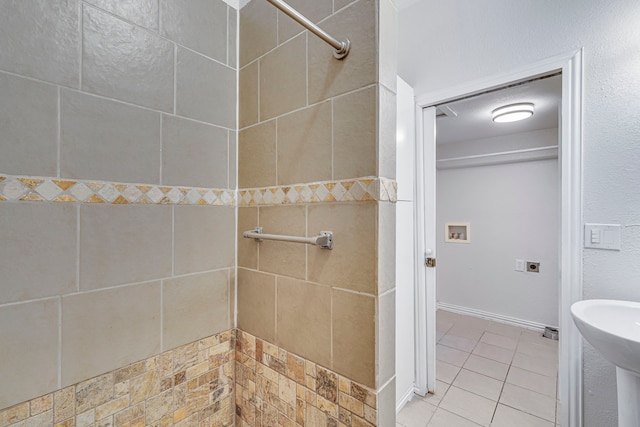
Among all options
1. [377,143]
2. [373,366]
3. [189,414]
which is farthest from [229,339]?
[377,143]

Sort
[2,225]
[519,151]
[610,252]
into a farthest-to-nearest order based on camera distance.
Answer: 1. [519,151]
2. [610,252]
3. [2,225]

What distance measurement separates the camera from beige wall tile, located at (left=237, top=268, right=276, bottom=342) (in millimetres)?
943

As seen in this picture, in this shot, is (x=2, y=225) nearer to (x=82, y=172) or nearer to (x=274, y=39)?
(x=82, y=172)

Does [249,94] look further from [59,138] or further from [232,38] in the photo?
[59,138]

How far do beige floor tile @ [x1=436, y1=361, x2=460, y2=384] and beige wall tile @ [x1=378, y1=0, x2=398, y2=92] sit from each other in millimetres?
2168

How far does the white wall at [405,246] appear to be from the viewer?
1.61m

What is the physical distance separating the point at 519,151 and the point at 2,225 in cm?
370

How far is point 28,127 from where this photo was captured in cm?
65

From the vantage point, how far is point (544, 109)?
2312mm

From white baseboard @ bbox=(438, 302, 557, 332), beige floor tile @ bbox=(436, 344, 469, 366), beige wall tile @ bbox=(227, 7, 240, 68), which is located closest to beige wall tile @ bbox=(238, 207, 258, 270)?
beige wall tile @ bbox=(227, 7, 240, 68)

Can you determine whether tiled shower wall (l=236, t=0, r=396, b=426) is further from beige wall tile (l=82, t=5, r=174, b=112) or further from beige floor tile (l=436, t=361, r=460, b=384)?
beige floor tile (l=436, t=361, r=460, b=384)

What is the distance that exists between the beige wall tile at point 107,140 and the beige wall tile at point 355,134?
0.57m

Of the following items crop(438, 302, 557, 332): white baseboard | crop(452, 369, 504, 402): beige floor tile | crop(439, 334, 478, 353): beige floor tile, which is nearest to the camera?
crop(452, 369, 504, 402): beige floor tile

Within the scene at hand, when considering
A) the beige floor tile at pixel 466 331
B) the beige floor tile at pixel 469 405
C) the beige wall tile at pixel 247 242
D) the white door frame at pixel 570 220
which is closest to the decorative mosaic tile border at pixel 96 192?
the beige wall tile at pixel 247 242
